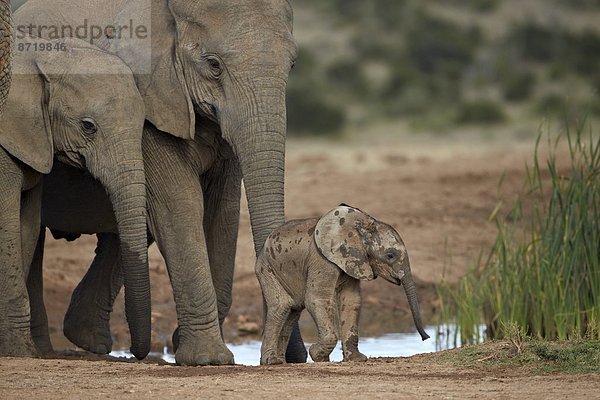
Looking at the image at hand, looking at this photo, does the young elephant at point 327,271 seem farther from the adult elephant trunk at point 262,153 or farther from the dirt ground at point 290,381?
the adult elephant trunk at point 262,153

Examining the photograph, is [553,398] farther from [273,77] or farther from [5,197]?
[5,197]

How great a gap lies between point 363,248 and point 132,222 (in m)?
1.46

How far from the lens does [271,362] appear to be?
7.82m

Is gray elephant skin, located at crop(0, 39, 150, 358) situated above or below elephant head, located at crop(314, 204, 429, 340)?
above

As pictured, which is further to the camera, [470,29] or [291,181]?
[470,29]

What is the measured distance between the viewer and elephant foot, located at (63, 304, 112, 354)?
390 inches

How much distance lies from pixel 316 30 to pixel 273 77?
1141 inches

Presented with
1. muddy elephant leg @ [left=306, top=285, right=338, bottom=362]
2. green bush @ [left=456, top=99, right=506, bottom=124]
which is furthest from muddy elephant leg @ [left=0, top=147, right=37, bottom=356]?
green bush @ [left=456, top=99, right=506, bottom=124]

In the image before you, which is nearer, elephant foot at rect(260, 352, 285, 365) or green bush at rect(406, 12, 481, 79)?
elephant foot at rect(260, 352, 285, 365)

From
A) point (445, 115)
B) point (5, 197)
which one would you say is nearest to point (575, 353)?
point (5, 197)

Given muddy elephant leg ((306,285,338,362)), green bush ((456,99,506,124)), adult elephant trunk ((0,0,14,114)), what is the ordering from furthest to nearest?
green bush ((456,99,506,124)), muddy elephant leg ((306,285,338,362)), adult elephant trunk ((0,0,14,114))

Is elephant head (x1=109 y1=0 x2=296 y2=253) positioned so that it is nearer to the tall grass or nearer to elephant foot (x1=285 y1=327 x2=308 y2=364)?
elephant foot (x1=285 y1=327 x2=308 y2=364)

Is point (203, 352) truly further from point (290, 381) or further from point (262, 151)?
point (290, 381)

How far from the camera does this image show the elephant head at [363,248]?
7516 millimetres
